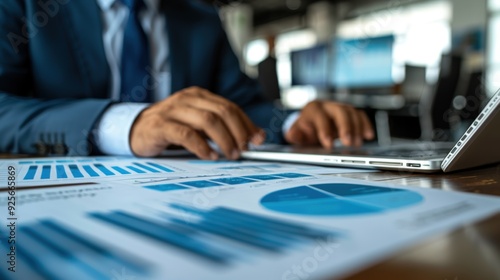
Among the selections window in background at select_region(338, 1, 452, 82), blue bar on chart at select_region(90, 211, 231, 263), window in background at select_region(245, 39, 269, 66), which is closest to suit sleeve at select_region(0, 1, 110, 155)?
blue bar on chart at select_region(90, 211, 231, 263)

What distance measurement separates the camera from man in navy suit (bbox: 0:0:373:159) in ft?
1.65

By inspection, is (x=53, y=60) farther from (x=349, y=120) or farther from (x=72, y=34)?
(x=349, y=120)

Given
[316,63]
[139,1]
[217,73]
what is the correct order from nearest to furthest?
[139,1] → [217,73] → [316,63]

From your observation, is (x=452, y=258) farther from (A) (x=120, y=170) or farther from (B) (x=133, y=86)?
(B) (x=133, y=86)

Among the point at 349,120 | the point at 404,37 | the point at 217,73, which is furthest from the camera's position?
the point at 404,37

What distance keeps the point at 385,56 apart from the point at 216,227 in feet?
7.86

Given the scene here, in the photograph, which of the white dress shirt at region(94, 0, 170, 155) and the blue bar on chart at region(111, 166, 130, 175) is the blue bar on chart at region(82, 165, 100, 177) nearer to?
the blue bar on chart at region(111, 166, 130, 175)

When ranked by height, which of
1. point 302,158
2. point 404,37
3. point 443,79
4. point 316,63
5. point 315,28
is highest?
point 315,28

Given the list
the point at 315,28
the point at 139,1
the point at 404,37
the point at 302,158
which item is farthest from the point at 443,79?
the point at 315,28

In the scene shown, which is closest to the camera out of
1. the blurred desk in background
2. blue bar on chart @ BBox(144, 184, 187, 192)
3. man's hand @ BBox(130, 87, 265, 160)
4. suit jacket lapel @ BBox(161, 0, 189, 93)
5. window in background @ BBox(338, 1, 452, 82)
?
blue bar on chart @ BBox(144, 184, 187, 192)

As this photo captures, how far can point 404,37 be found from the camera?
17.6 feet

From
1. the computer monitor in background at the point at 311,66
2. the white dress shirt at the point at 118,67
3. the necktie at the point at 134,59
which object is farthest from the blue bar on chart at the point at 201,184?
the computer monitor in background at the point at 311,66

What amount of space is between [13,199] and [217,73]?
36.2 inches

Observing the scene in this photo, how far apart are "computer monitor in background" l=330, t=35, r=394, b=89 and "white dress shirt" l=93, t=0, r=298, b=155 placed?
64.4 inches
